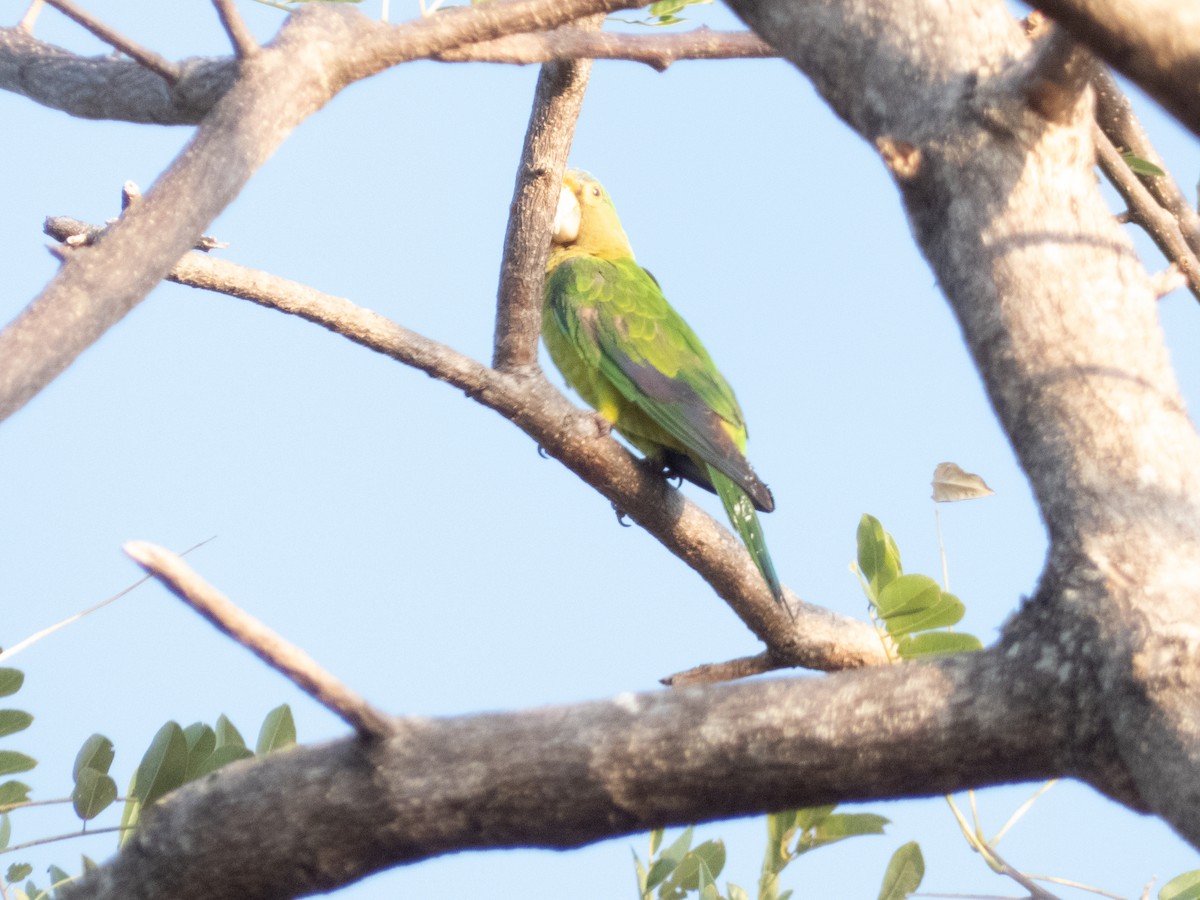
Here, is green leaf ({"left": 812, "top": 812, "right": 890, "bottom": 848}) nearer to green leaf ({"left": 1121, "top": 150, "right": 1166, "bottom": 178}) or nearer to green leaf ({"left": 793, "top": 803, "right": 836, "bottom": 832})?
green leaf ({"left": 793, "top": 803, "right": 836, "bottom": 832})

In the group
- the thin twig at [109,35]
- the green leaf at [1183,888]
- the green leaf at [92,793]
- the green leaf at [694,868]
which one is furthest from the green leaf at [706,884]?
the thin twig at [109,35]

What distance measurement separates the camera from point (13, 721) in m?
1.79

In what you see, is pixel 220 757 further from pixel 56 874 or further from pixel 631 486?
pixel 631 486

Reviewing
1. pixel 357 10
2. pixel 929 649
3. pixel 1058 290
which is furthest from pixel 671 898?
pixel 357 10

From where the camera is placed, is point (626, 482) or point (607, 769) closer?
point (607, 769)

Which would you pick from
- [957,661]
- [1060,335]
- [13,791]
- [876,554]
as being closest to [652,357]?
[876,554]

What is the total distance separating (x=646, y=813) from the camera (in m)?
1.21

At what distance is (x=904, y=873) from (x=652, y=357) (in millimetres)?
1865

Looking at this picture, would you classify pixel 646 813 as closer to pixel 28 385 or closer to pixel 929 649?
pixel 28 385

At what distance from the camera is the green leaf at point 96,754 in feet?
5.69

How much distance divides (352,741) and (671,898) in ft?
3.50

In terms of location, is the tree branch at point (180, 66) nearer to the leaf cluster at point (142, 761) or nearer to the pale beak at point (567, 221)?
the leaf cluster at point (142, 761)

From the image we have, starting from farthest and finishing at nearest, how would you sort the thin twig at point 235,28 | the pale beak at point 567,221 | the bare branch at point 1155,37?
the pale beak at point 567,221 < the thin twig at point 235,28 < the bare branch at point 1155,37

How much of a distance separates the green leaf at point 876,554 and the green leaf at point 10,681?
1.39 meters
